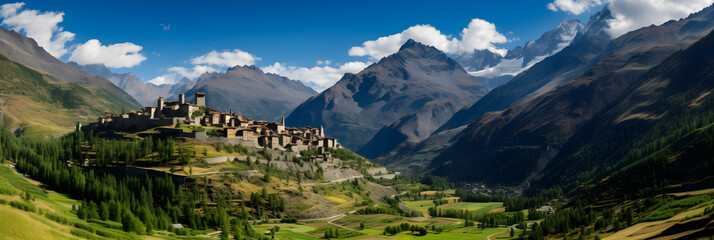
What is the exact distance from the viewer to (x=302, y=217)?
547ft

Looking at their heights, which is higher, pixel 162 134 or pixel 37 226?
pixel 162 134

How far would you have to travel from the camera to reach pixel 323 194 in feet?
641

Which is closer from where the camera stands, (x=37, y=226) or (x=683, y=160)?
(x=37, y=226)

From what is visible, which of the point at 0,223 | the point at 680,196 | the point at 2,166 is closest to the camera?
the point at 0,223

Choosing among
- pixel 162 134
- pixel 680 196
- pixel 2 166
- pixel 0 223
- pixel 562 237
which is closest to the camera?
pixel 0 223

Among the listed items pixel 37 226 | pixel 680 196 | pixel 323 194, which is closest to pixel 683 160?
pixel 680 196

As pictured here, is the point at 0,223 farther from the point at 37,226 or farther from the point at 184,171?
the point at 184,171

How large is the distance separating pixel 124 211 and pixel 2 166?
77305 mm

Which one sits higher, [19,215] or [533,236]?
[19,215]

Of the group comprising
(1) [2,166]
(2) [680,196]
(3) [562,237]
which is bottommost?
(3) [562,237]

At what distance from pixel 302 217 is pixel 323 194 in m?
29.2

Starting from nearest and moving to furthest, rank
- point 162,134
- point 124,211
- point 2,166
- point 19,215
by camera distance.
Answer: point 19,215 < point 124,211 < point 2,166 < point 162,134

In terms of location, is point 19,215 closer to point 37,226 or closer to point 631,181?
point 37,226

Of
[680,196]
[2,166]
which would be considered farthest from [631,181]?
[2,166]
